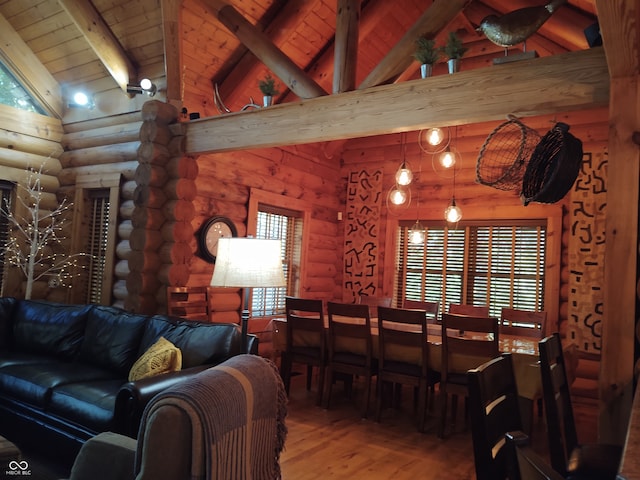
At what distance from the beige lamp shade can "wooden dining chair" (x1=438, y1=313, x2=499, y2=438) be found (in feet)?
5.50

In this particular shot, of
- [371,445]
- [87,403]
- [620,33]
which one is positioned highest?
[620,33]

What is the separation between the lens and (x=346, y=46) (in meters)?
4.35

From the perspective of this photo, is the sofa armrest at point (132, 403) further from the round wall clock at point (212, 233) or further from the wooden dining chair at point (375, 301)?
the wooden dining chair at point (375, 301)

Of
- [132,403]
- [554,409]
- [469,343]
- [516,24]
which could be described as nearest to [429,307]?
[469,343]

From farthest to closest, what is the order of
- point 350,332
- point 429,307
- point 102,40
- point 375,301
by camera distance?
point 375,301 < point 429,307 < point 102,40 < point 350,332

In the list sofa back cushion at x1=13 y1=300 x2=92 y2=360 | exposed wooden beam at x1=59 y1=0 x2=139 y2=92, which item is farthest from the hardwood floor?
exposed wooden beam at x1=59 y1=0 x2=139 y2=92

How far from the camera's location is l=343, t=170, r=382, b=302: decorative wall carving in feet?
24.0

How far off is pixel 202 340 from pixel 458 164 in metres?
4.67

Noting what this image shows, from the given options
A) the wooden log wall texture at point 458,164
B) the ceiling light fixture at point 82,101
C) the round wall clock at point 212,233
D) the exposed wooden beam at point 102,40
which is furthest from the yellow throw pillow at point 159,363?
the wooden log wall texture at point 458,164

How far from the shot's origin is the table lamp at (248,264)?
111 inches

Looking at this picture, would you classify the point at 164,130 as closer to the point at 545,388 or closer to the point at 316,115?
the point at 316,115

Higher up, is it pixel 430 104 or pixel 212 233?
pixel 430 104

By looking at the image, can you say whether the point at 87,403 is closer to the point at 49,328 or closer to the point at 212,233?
the point at 49,328

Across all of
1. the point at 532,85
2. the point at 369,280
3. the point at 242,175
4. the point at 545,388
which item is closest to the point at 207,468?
the point at 545,388
